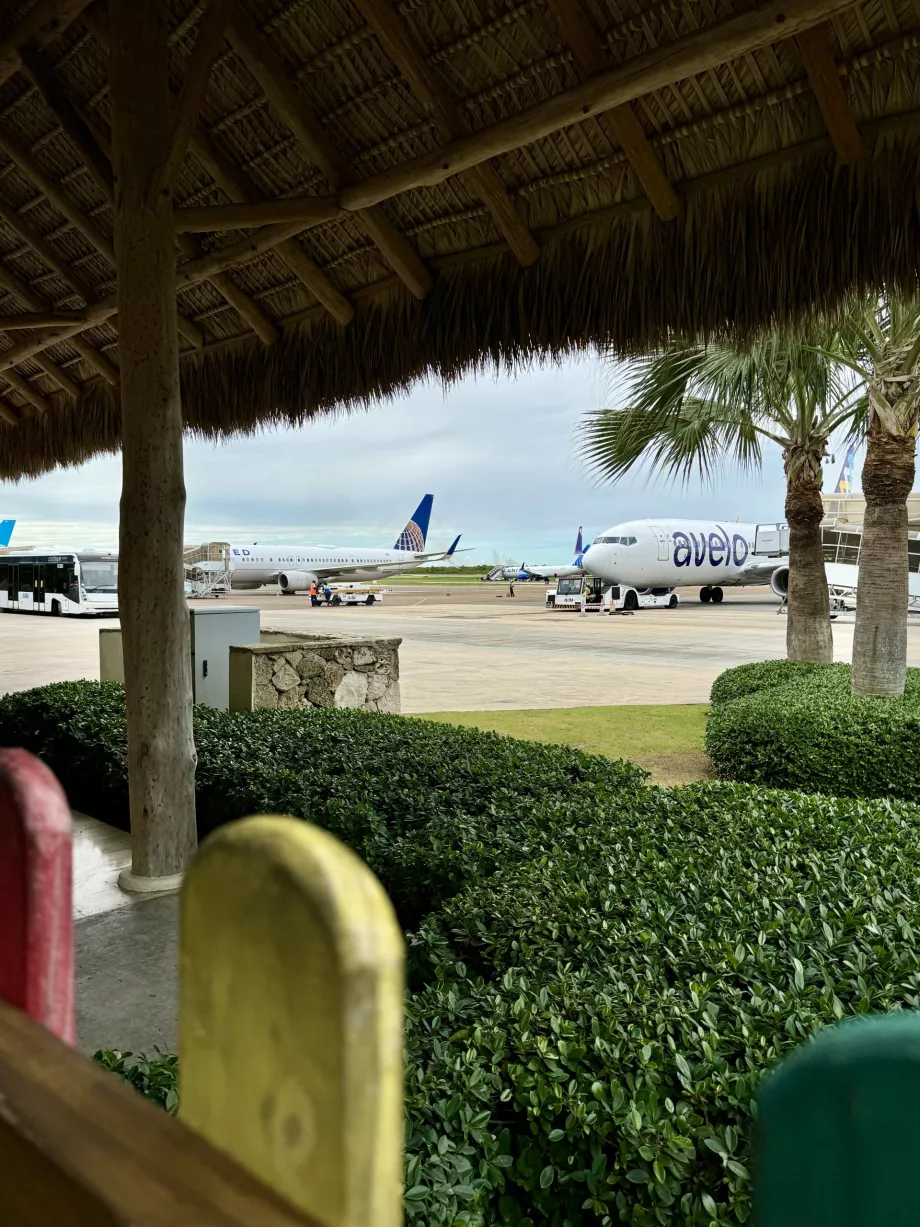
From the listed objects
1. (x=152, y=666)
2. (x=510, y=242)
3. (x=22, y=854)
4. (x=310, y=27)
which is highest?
(x=310, y=27)

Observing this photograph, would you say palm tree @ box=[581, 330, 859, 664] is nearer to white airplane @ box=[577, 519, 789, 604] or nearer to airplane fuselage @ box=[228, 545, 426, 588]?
white airplane @ box=[577, 519, 789, 604]

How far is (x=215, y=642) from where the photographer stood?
287 inches

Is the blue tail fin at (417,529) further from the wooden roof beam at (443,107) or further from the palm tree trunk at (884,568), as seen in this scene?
the wooden roof beam at (443,107)

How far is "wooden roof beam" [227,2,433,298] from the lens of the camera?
3.68 m

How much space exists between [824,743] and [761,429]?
4.47m

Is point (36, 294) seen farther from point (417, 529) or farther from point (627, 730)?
point (417, 529)

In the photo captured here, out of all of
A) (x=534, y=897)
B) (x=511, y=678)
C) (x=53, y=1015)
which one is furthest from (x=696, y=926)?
(x=511, y=678)

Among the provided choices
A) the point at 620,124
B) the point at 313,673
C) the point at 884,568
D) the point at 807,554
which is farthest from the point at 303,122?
the point at 807,554

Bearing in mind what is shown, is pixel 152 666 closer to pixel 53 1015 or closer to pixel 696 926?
pixel 696 926

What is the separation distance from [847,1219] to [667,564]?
3487 centimetres

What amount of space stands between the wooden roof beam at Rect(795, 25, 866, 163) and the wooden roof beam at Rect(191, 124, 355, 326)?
97.5 inches

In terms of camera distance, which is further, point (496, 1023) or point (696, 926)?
point (696, 926)

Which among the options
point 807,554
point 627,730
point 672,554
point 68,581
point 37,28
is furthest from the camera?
point 672,554

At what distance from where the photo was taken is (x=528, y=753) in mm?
4738
